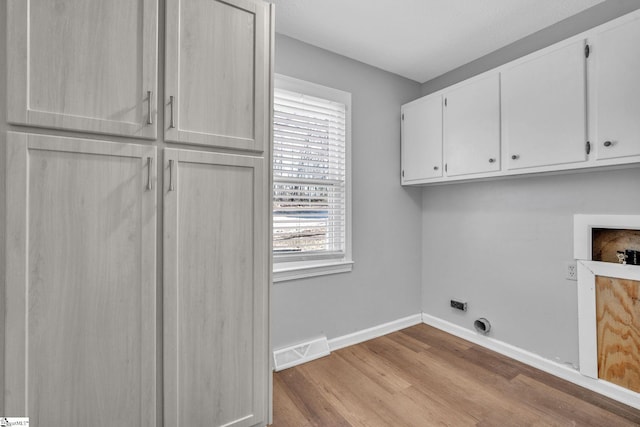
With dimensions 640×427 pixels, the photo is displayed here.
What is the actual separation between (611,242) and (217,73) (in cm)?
258

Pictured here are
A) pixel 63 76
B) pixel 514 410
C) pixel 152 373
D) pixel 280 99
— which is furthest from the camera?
pixel 280 99

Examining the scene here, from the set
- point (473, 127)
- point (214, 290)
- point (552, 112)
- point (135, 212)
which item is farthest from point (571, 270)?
point (135, 212)

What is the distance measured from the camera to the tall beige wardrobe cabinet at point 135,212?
1.05 metres

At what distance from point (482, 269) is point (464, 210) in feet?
1.79

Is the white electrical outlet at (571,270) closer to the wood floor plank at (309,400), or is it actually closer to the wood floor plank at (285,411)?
the wood floor plank at (309,400)

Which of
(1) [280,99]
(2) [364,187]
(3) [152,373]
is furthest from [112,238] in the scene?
(2) [364,187]

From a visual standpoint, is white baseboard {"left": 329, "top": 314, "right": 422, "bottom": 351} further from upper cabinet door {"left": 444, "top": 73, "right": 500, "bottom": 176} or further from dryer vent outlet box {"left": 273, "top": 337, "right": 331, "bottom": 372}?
upper cabinet door {"left": 444, "top": 73, "right": 500, "bottom": 176}

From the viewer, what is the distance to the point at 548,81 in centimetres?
197

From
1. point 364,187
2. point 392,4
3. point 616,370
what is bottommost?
point 616,370

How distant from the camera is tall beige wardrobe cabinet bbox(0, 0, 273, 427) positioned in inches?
41.2

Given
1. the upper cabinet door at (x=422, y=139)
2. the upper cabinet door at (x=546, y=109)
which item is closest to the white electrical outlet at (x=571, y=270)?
the upper cabinet door at (x=546, y=109)

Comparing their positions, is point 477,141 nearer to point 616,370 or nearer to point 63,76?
point 616,370

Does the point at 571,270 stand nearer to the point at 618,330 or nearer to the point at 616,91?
the point at 618,330

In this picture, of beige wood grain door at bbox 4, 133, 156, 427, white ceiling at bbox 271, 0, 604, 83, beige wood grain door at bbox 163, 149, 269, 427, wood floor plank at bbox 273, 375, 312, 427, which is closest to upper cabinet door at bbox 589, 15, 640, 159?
white ceiling at bbox 271, 0, 604, 83
